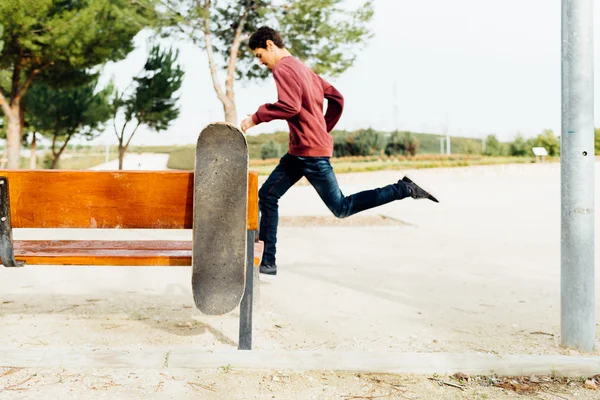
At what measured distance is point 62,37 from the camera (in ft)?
79.9

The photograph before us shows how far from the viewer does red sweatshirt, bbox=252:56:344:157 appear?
4.00 metres

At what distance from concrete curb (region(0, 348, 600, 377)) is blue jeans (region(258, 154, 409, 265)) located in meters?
1.35

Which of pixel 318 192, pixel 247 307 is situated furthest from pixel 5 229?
pixel 318 192

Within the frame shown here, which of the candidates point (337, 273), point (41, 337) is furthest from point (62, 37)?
point (41, 337)

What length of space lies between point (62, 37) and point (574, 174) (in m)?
24.0

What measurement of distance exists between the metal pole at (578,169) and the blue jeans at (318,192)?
1.12 m

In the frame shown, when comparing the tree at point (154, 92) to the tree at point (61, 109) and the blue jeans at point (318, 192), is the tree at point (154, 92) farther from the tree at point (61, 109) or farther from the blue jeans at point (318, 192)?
the blue jeans at point (318, 192)

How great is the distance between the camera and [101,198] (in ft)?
10.6

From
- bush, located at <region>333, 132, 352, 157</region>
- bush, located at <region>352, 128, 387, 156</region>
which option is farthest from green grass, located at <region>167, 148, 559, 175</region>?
bush, located at <region>333, 132, 352, 157</region>

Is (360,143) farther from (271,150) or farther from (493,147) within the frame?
(493,147)

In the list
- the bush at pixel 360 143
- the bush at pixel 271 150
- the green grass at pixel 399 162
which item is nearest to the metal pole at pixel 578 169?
the green grass at pixel 399 162

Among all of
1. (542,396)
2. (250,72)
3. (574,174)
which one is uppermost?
(250,72)

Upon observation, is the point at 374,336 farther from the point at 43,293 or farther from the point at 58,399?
the point at 43,293

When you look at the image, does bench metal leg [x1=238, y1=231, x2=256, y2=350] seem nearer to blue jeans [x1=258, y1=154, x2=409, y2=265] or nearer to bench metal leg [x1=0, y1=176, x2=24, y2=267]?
blue jeans [x1=258, y1=154, x2=409, y2=265]
